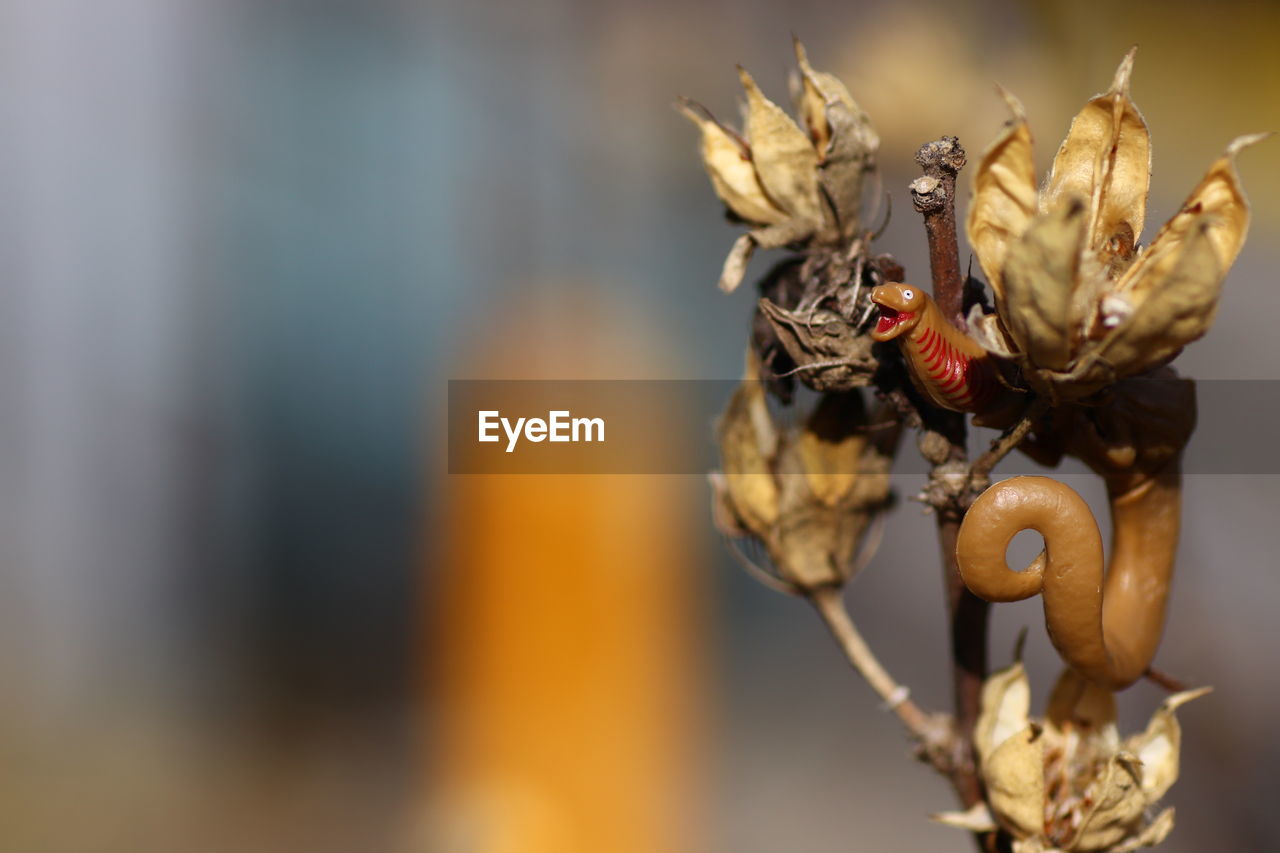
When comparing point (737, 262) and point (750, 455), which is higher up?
point (737, 262)

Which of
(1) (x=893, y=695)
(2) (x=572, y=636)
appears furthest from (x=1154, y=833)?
(2) (x=572, y=636)

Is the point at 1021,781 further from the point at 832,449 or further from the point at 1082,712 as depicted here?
the point at 832,449

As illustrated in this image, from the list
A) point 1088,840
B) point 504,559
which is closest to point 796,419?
point 1088,840

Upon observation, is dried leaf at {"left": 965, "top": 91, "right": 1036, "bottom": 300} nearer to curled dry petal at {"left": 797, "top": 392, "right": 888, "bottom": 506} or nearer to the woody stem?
the woody stem

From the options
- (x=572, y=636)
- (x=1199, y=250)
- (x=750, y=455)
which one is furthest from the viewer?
(x=572, y=636)

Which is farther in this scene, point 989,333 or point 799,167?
point 799,167

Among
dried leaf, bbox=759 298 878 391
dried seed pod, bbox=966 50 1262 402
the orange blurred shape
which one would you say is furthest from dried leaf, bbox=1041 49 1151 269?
the orange blurred shape
